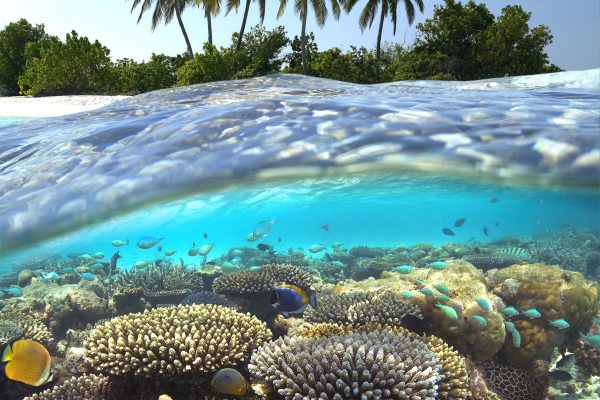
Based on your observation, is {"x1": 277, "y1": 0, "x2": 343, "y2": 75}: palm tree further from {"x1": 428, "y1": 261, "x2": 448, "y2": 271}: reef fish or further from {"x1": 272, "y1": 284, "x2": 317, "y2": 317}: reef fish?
{"x1": 272, "y1": 284, "x2": 317, "y2": 317}: reef fish

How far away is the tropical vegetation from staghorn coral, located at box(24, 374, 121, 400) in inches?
1040

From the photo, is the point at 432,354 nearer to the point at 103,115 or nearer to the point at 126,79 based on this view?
the point at 103,115

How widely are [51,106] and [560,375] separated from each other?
77.3 ft

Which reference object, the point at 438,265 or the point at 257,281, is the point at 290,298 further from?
the point at 438,265

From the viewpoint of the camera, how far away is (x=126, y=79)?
33.9 meters

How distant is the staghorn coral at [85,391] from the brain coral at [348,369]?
202 cm

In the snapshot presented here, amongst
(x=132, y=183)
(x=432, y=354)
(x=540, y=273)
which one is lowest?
(x=540, y=273)

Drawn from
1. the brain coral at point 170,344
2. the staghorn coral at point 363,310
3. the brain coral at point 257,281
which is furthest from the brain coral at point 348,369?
the brain coral at point 257,281

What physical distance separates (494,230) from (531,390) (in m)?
71.5

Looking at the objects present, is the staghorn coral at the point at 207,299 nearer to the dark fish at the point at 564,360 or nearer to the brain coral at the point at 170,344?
the brain coral at the point at 170,344

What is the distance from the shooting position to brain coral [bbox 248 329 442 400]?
5.64m

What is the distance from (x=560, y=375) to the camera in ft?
29.2

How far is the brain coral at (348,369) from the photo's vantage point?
18.5ft

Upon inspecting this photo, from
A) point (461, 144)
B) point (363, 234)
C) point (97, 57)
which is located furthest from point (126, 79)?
point (363, 234)
